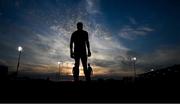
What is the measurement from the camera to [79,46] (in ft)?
25.9

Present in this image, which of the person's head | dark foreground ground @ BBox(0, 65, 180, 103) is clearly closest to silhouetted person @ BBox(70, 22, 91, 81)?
the person's head

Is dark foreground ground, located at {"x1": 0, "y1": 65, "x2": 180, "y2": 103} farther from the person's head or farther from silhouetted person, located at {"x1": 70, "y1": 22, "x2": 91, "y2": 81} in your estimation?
the person's head

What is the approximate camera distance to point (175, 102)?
3516 millimetres

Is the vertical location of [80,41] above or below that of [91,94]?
above

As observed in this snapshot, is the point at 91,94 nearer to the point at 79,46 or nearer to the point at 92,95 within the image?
the point at 92,95

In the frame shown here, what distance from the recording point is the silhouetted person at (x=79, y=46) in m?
7.66

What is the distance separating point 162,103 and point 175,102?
282 mm

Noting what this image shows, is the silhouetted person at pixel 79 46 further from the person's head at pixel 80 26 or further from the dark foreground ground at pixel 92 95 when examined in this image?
the dark foreground ground at pixel 92 95

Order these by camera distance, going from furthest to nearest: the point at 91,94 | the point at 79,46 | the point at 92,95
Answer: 1. the point at 79,46
2. the point at 91,94
3. the point at 92,95

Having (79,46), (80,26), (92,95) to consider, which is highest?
(80,26)

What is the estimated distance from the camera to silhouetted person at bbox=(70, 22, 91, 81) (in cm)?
766

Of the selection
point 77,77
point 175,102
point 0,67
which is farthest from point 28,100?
point 0,67

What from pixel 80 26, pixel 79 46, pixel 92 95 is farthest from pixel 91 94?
pixel 80 26

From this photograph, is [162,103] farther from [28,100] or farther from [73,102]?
[28,100]
